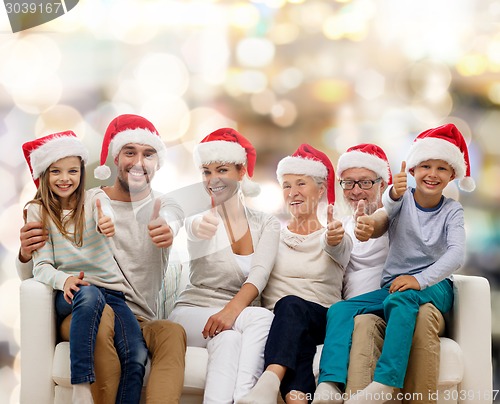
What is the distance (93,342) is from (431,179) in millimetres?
950

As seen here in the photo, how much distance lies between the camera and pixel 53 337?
173 cm

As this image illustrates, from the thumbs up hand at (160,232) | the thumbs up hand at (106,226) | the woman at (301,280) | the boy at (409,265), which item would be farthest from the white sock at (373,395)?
the thumbs up hand at (106,226)

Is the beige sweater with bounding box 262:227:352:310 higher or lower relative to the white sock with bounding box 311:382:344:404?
higher

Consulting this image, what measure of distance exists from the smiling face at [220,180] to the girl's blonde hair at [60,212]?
36 centimetres

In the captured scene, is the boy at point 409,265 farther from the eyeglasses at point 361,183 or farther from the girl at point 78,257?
the girl at point 78,257

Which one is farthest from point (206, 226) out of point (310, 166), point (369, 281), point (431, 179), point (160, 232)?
point (431, 179)

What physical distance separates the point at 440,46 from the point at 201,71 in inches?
33.7

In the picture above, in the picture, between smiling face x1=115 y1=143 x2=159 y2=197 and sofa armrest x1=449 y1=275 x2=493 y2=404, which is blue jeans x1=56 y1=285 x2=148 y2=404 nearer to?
smiling face x1=115 y1=143 x2=159 y2=197

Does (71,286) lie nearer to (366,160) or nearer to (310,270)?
(310,270)

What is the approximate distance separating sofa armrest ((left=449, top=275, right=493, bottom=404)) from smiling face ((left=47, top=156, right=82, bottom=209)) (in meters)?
1.03

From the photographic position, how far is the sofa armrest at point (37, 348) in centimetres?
172

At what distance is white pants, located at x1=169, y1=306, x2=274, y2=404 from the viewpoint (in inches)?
63.9

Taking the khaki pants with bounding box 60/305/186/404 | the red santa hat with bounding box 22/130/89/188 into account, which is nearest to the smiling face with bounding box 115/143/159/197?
the red santa hat with bounding box 22/130/89/188

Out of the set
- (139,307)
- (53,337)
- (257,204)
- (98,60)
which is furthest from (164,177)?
(53,337)
